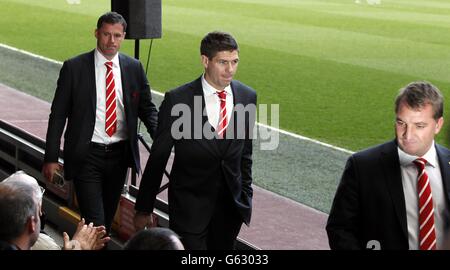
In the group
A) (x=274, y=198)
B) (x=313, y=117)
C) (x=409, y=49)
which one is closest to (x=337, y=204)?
(x=274, y=198)

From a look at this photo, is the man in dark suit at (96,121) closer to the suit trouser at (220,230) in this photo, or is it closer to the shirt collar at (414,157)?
the suit trouser at (220,230)

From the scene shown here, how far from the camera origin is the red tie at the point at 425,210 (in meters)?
3.75

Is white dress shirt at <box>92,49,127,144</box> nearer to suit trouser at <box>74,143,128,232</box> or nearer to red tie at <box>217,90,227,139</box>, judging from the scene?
suit trouser at <box>74,143,128,232</box>

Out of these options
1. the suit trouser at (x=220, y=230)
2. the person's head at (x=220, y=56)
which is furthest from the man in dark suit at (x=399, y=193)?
the suit trouser at (x=220, y=230)

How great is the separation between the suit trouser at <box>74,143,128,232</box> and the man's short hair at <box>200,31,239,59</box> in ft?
4.93

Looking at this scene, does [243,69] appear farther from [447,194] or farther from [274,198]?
[447,194]

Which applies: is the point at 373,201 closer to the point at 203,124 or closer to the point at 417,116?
the point at 417,116

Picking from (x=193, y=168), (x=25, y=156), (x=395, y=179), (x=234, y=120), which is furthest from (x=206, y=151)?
(x=25, y=156)

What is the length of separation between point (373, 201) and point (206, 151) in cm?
137

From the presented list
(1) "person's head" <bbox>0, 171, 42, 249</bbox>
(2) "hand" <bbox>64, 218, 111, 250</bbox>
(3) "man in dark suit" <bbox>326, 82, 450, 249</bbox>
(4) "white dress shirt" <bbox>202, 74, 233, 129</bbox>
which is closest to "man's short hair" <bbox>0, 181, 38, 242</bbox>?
(1) "person's head" <bbox>0, 171, 42, 249</bbox>

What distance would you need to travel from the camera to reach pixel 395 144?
3.83 meters

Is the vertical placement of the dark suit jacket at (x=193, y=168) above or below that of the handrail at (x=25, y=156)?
above

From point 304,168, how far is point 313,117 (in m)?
4.09

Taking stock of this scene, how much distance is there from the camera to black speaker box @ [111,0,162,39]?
24.9ft
